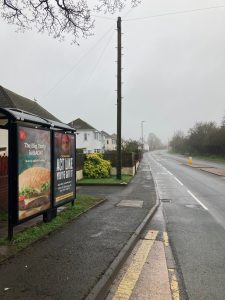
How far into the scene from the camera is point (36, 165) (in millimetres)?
8445

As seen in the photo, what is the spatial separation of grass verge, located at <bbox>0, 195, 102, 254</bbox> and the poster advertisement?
39 centimetres

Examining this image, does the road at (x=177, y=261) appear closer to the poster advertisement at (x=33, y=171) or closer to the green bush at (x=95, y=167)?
the poster advertisement at (x=33, y=171)

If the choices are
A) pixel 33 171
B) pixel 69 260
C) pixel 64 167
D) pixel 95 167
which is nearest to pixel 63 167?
pixel 64 167

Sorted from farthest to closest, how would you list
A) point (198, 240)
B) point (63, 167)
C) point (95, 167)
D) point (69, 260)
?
point (95, 167), point (63, 167), point (198, 240), point (69, 260)

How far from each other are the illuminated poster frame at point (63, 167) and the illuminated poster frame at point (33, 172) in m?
0.43

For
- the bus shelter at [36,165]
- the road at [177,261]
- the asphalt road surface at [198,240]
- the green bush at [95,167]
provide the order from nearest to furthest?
Answer: 1. the road at [177,261]
2. the asphalt road surface at [198,240]
3. the bus shelter at [36,165]
4. the green bush at [95,167]

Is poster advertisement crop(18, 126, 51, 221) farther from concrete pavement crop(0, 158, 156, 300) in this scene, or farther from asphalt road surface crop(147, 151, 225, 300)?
asphalt road surface crop(147, 151, 225, 300)

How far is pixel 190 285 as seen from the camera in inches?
224

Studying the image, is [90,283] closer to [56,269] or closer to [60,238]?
[56,269]

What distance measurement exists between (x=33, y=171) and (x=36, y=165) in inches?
8.1

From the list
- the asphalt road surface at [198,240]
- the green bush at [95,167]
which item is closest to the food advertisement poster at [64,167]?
the asphalt road surface at [198,240]

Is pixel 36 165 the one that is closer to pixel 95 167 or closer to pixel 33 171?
pixel 33 171

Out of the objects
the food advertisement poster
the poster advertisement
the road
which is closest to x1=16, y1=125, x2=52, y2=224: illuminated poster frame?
the poster advertisement

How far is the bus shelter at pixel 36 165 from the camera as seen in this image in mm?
7473
